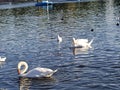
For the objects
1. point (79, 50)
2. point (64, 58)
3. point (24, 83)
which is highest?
point (64, 58)

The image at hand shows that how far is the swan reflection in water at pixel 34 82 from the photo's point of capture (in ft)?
90.1

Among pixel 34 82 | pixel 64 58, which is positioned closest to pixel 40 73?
pixel 34 82

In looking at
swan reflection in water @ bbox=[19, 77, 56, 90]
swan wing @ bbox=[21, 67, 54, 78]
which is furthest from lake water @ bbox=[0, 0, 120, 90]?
swan wing @ bbox=[21, 67, 54, 78]

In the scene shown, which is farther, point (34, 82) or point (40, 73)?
point (40, 73)

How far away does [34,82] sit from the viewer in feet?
93.9

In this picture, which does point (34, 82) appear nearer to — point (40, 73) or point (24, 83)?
point (24, 83)

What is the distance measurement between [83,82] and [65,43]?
18260mm

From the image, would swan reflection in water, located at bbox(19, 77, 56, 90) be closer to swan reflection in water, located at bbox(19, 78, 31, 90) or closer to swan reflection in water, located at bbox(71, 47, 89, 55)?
swan reflection in water, located at bbox(19, 78, 31, 90)

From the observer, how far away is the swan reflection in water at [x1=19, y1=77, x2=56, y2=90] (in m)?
27.5

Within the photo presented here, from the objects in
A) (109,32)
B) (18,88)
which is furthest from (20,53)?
(109,32)

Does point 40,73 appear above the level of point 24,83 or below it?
above

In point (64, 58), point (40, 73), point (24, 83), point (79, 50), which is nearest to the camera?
point (24, 83)

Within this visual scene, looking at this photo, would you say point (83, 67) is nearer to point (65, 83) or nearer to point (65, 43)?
point (65, 83)

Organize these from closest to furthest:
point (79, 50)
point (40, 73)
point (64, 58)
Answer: point (40, 73) → point (64, 58) → point (79, 50)
